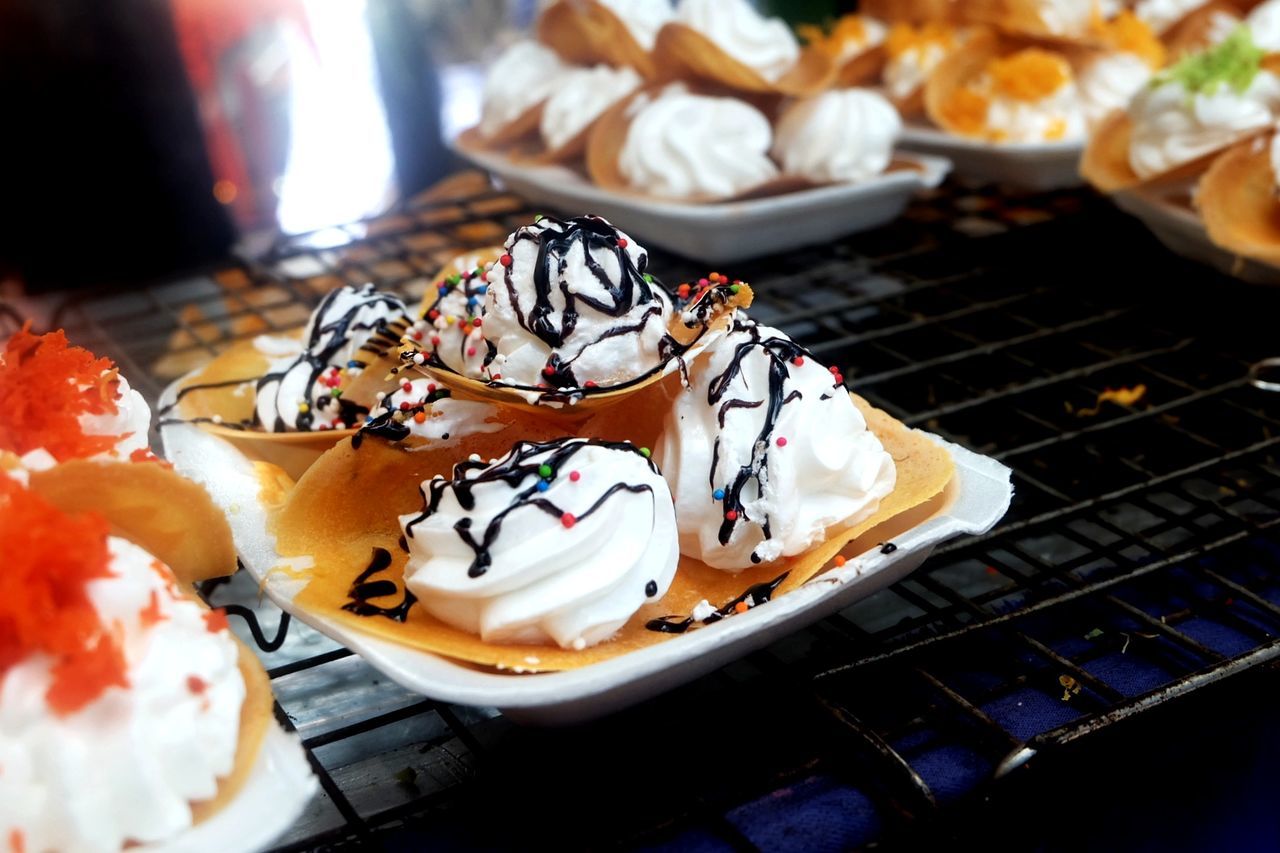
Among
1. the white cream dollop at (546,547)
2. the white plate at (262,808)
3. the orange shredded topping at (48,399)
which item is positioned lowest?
the white plate at (262,808)

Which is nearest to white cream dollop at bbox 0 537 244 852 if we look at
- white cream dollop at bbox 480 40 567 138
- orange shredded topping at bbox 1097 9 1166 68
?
white cream dollop at bbox 480 40 567 138

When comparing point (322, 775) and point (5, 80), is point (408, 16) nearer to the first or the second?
point (5, 80)

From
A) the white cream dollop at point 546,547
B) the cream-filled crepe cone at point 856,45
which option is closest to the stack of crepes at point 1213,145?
the cream-filled crepe cone at point 856,45

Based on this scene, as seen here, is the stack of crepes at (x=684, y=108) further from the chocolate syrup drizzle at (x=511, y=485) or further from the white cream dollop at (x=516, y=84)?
the chocolate syrup drizzle at (x=511, y=485)

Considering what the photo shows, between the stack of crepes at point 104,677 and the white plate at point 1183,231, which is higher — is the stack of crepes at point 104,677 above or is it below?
above

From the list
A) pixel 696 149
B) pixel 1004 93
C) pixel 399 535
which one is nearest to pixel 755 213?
pixel 696 149

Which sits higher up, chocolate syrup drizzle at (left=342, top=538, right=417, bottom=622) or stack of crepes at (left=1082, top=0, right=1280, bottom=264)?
stack of crepes at (left=1082, top=0, right=1280, bottom=264)

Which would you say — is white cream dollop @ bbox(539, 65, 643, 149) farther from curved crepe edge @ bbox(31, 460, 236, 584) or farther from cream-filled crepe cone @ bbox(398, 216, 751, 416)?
curved crepe edge @ bbox(31, 460, 236, 584)
